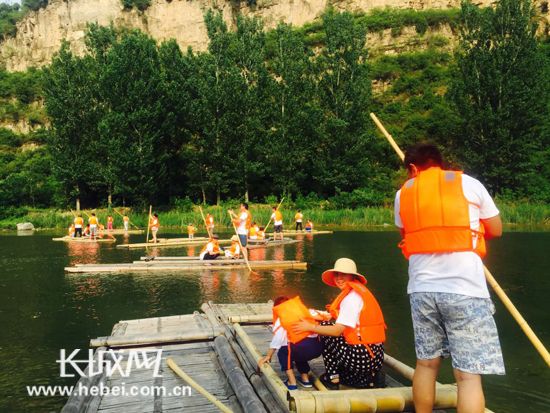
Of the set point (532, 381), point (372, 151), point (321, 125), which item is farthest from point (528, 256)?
→ point (372, 151)

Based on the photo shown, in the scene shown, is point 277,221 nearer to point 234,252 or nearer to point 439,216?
point 234,252

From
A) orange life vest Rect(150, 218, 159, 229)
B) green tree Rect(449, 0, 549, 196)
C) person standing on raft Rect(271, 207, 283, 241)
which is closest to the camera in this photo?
orange life vest Rect(150, 218, 159, 229)

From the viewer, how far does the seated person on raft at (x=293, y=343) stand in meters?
4.98

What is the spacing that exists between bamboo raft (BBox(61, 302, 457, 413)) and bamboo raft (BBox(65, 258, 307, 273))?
7512mm

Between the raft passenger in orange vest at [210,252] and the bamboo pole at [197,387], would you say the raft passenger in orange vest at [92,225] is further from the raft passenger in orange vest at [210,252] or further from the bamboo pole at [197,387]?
the bamboo pole at [197,387]

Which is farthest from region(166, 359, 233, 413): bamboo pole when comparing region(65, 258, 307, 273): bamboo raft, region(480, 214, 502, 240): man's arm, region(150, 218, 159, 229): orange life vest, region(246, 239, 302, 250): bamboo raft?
region(150, 218, 159, 229): orange life vest

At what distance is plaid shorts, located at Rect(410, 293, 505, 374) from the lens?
345 cm

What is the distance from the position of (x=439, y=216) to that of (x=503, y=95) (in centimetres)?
4196

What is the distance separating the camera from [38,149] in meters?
59.9

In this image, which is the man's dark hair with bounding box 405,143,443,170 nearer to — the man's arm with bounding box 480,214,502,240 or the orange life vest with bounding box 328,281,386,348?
the man's arm with bounding box 480,214,502,240

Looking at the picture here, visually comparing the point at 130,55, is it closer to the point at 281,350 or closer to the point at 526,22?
the point at 526,22

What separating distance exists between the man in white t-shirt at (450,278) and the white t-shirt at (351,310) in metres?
0.95

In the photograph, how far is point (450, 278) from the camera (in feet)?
11.7

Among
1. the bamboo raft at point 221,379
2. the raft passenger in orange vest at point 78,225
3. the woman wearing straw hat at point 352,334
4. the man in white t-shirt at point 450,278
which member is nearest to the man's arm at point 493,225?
the man in white t-shirt at point 450,278
